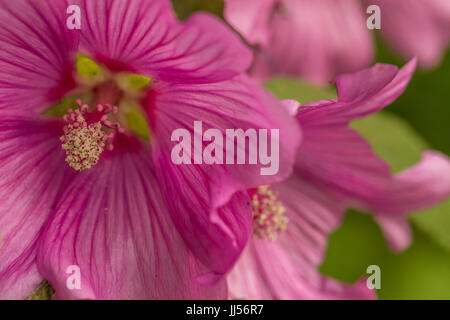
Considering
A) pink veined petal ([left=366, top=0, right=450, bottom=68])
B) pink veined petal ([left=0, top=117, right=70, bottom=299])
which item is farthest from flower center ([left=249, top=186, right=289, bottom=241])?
pink veined petal ([left=366, top=0, right=450, bottom=68])

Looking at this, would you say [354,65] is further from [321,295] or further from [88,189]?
[88,189]

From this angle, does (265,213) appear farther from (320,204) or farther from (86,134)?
(86,134)

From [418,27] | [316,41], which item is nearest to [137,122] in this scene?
[316,41]

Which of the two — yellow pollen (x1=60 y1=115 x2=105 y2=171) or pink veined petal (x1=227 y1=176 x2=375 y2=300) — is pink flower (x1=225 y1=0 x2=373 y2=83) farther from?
yellow pollen (x1=60 y1=115 x2=105 y2=171)

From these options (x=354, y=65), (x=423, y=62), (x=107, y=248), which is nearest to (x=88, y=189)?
(x=107, y=248)

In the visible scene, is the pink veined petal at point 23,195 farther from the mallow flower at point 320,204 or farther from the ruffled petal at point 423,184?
the ruffled petal at point 423,184
